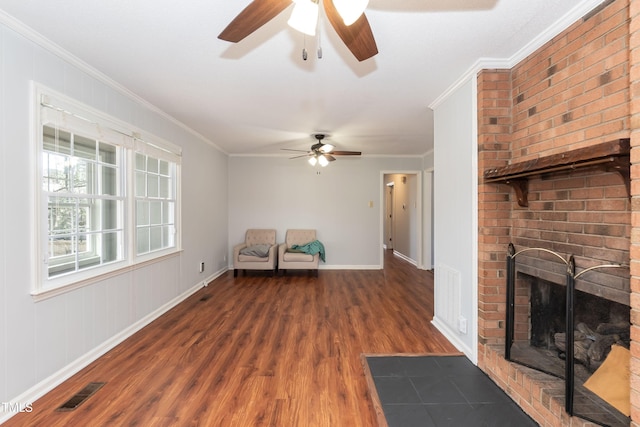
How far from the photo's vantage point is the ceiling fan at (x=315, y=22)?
3.92 feet

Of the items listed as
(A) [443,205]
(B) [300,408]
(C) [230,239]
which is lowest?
(B) [300,408]

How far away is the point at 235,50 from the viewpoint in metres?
2.11

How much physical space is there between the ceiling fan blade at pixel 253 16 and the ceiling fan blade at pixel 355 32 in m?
0.20

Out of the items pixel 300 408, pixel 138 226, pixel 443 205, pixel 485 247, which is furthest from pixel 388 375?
pixel 138 226

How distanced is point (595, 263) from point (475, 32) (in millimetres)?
1579

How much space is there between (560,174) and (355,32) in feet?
5.11

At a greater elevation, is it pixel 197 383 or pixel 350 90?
pixel 350 90

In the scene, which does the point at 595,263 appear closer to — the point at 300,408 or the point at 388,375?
the point at 388,375

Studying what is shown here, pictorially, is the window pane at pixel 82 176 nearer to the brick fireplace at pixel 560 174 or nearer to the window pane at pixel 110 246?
the window pane at pixel 110 246

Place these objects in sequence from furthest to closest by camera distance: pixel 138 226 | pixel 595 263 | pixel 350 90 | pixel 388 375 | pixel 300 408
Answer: pixel 138 226 < pixel 350 90 < pixel 388 375 < pixel 300 408 < pixel 595 263

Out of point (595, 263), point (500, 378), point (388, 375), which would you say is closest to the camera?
point (595, 263)

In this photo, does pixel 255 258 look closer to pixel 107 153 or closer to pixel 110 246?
pixel 110 246

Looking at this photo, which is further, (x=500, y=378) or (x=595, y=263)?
(x=500, y=378)

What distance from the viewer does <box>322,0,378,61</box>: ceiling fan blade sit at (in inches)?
51.3
